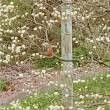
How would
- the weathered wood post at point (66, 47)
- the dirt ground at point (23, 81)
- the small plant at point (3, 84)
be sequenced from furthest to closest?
the small plant at point (3, 84) < the dirt ground at point (23, 81) < the weathered wood post at point (66, 47)

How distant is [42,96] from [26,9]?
499 centimetres

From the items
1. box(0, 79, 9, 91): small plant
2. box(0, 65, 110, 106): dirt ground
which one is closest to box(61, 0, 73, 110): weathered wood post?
box(0, 65, 110, 106): dirt ground

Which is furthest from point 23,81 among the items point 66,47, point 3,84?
point 66,47

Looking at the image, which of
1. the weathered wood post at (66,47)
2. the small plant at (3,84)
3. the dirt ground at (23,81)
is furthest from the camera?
the small plant at (3,84)

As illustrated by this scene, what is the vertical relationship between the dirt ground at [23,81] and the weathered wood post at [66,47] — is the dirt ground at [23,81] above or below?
below

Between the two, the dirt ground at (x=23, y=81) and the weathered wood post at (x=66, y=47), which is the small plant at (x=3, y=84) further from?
the weathered wood post at (x=66, y=47)

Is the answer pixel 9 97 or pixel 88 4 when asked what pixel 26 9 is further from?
pixel 88 4

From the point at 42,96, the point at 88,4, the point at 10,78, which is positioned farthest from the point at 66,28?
the point at 10,78

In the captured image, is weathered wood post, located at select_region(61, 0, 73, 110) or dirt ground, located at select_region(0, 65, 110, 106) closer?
weathered wood post, located at select_region(61, 0, 73, 110)

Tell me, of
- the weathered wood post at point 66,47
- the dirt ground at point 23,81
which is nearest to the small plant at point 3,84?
the dirt ground at point 23,81

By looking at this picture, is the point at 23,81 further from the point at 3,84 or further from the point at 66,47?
the point at 66,47

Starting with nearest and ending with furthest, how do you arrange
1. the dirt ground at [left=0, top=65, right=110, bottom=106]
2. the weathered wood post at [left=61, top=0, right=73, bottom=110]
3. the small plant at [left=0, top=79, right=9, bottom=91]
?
the weathered wood post at [left=61, top=0, right=73, bottom=110], the dirt ground at [left=0, top=65, right=110, bottom=106], the small plant at [left=0, top=79, right=9, bottom=91]

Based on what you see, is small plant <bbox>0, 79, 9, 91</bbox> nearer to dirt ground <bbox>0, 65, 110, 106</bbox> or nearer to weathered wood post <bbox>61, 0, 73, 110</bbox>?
dirt ground <bbox>0, 65, 110, 106</bbox>

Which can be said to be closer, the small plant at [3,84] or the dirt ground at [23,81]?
the dirt ground at [23,81]
